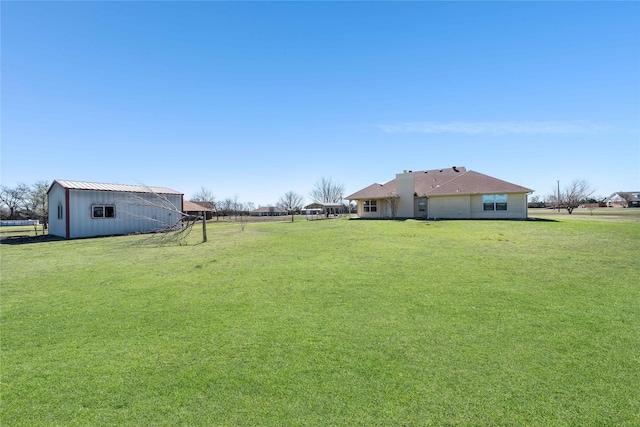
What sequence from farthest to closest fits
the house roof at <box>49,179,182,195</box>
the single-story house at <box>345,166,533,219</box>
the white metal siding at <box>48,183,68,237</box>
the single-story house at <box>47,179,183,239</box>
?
the single-story house at <box>345,166,533,219</box> → the white metal siding at <box>48,183,68,237</box> → the house roof at <box>49,179,182,195</box> → the single-story house at <box>47,179,183,239</box>

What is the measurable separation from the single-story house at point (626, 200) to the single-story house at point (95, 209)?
101677 millimetres

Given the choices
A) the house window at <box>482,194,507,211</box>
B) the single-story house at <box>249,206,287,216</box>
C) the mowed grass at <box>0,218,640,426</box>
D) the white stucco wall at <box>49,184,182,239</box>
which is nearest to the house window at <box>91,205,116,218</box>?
the white stucco wall at <box>49,184,182,239</box>

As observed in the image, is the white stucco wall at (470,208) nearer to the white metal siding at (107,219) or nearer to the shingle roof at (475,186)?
the shingle roof at (475,186)

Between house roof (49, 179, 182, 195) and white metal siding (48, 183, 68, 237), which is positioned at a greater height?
house roof (49, 179, 182, 195)

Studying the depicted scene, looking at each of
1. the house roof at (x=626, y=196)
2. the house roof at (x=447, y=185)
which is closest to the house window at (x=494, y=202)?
the house roof at (x=447, y=185)

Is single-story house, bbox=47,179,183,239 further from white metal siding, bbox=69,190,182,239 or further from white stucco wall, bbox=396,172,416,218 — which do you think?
white stucco wall, bbox=396,172,416,218

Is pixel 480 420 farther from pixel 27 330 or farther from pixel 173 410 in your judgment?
pixel 27 330

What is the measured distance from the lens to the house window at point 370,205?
34625mm

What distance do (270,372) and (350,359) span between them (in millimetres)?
977

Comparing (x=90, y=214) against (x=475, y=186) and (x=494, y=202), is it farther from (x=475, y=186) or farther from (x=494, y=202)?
(x=494, y=202)

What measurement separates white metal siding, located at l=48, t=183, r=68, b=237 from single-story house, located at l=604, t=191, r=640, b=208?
105897 mm

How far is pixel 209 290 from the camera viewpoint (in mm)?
6789

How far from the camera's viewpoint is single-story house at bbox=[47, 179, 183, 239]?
784 inches

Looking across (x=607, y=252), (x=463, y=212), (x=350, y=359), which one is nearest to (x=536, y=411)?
(x=350, y=359)
